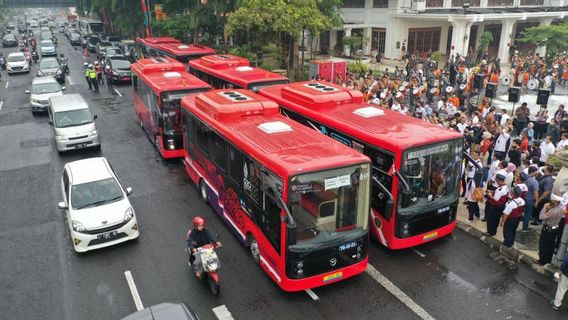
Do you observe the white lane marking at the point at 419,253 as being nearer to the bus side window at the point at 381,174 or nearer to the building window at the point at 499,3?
the bus side window at the point at 381,174

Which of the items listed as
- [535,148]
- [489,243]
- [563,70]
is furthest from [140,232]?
[563,70]

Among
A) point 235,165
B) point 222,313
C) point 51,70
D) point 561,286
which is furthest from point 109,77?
point 561,286

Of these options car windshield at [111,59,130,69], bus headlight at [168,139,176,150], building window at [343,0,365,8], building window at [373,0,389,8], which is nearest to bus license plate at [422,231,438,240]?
bus headlight at [168,139,176,150]

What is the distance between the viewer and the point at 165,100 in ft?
52.3

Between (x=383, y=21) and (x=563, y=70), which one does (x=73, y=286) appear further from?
(x=383, y=21)

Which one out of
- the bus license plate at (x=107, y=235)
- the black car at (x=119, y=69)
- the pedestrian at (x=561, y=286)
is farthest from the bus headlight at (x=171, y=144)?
the black car at (x=119, y=69)

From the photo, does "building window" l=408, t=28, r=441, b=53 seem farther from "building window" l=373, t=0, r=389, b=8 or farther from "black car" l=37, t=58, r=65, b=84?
"black car" l=37, t=58, r=65, b=84

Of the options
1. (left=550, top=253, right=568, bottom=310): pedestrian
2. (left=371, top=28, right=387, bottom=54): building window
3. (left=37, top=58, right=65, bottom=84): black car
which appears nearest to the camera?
(left=550, top=253, right=568, bottom=310): pedestrian

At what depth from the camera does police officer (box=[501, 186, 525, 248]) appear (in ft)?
33.1

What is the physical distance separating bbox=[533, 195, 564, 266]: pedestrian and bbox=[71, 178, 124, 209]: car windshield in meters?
10.1

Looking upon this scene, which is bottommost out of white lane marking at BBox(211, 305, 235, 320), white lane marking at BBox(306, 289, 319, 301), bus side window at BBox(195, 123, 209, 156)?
white lane marking at BBox(211, 305, 235, 320)

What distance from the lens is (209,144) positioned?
12484mm

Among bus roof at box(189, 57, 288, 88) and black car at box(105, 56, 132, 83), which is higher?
bus roof at box(189, 57, 288, 88)

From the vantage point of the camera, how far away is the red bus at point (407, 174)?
384 inches
